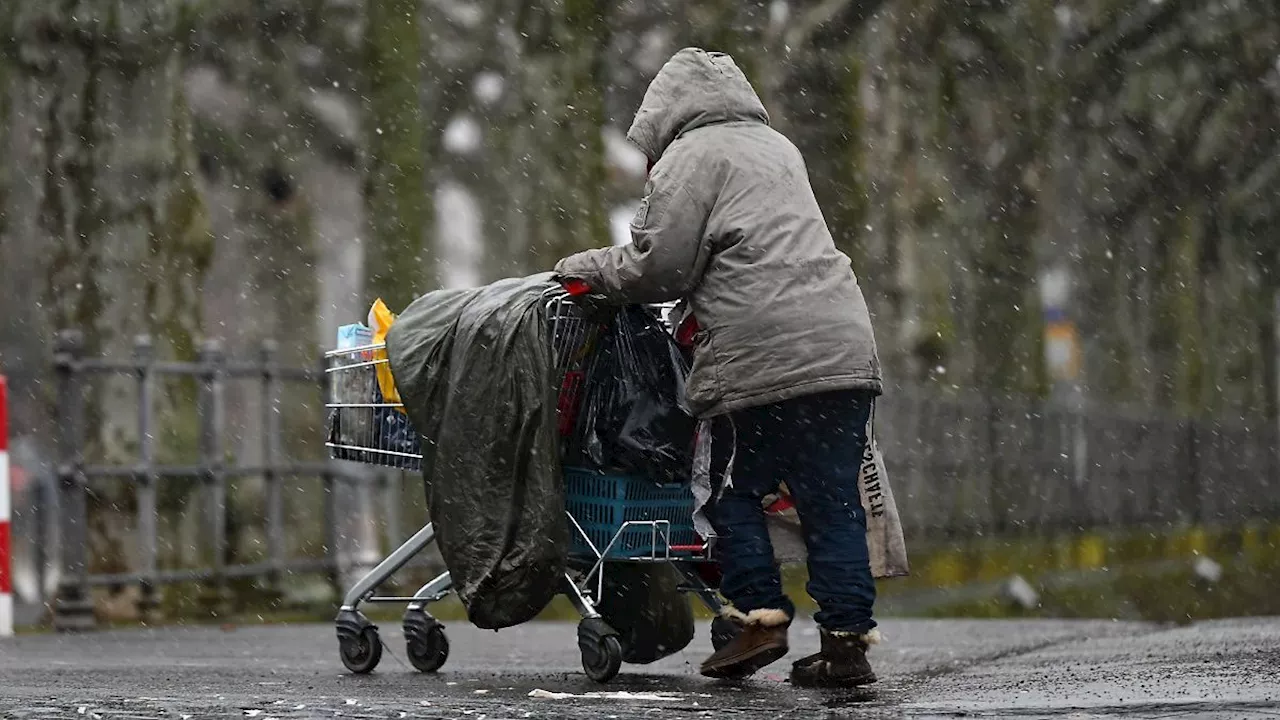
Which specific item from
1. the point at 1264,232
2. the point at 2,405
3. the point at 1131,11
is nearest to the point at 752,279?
the point at 2,405

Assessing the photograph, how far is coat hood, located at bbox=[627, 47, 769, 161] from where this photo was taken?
7.42 metres

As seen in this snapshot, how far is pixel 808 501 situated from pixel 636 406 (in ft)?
1.83

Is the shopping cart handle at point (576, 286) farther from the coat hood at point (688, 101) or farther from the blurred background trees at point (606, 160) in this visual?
the blurred background trees at point (606, 160)

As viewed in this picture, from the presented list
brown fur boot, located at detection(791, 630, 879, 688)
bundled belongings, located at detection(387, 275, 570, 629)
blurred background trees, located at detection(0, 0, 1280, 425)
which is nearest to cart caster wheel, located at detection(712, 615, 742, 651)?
brown fur boot, located at detection(791, 630, 879, 688)

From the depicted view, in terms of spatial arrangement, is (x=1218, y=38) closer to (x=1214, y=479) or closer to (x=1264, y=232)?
(x=1214, y=479)

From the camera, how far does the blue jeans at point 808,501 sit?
7.25 metres

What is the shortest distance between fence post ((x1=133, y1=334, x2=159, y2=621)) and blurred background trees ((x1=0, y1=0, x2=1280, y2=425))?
95 cm

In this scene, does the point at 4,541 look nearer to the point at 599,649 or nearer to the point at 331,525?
the point at 331,525

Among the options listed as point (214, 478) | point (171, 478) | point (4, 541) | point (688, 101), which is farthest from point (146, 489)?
point (688, 101)

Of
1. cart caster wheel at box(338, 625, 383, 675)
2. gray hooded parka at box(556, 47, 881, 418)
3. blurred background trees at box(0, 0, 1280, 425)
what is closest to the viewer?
gray hooded parka at box(556, 47, 881, 418)

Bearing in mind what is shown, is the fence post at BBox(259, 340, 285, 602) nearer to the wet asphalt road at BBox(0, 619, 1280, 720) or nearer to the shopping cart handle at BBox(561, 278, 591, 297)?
the wet asphalt road at BBox(0, 619, 1280, 720)

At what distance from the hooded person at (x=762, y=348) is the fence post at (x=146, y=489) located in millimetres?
5885

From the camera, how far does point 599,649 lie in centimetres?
744

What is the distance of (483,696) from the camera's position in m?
7.15
